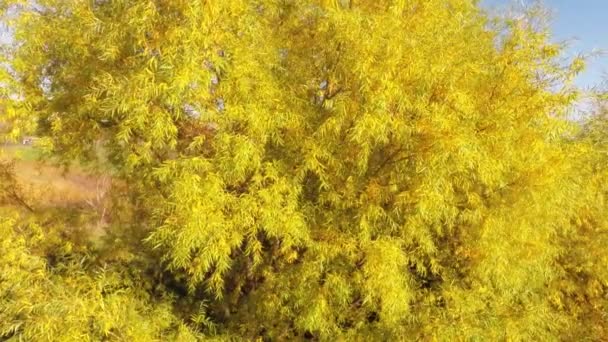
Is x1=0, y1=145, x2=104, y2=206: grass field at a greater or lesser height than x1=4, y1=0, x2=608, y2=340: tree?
lesser

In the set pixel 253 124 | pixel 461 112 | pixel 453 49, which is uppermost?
pixel 453 49

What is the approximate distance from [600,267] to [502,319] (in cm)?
239

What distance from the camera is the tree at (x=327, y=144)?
13.1ft

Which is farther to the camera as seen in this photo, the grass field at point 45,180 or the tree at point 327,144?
the grass field at point 45,180

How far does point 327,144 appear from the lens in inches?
174

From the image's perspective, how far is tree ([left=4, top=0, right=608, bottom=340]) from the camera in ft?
13.1

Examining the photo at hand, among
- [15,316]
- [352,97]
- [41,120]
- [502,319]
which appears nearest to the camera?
[15,316]

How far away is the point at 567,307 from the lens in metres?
6.54

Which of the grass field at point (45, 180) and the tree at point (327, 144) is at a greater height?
the tree at point (327, 144)

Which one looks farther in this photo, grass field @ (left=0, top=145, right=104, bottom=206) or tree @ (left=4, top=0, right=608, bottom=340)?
grass field @ (left=0, top=145, right=104, bottom=206)

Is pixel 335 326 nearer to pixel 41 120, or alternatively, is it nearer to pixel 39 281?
pixel 39 281

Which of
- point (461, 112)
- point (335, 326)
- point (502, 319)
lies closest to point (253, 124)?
point (461, 112)

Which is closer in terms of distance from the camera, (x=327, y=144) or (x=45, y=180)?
(x=327, y=144)

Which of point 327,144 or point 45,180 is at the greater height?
point 327,144
